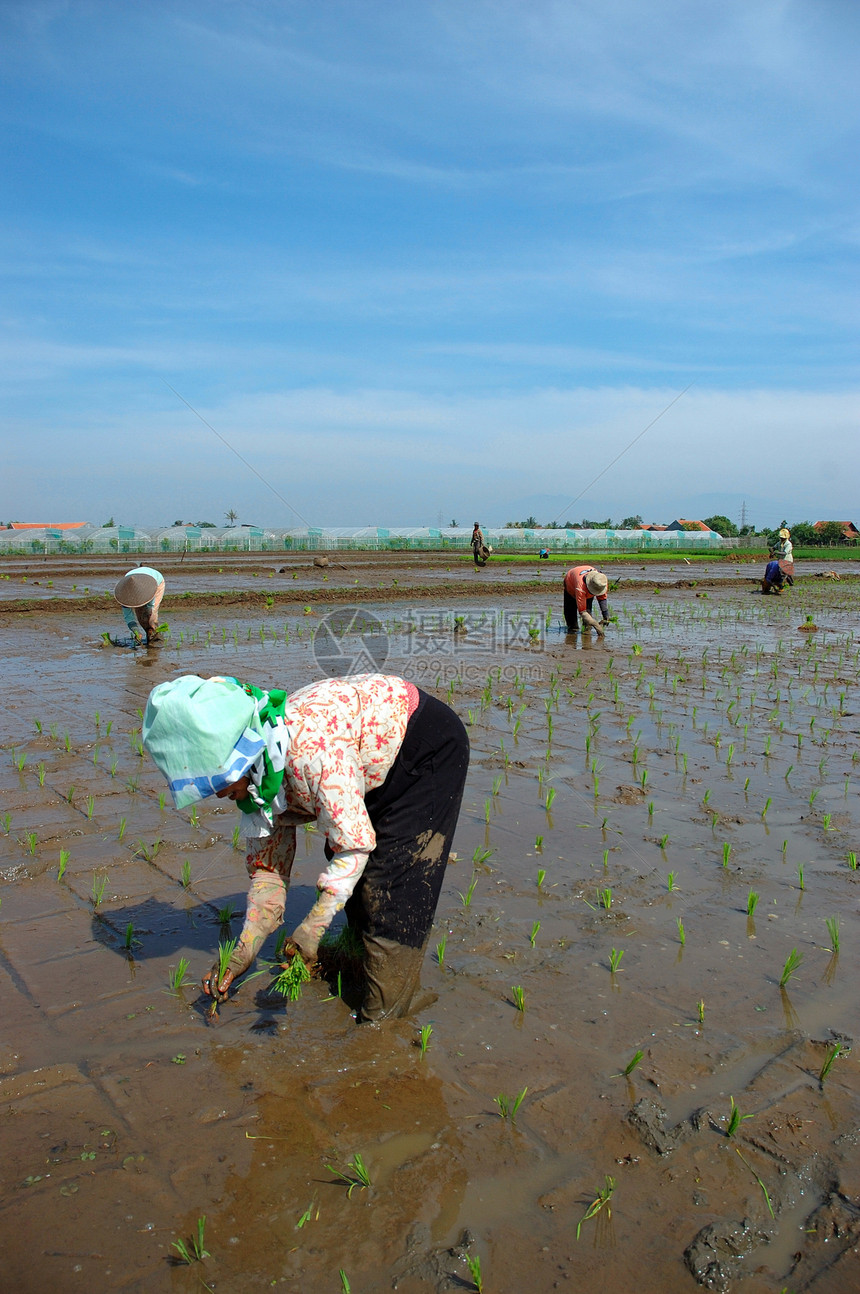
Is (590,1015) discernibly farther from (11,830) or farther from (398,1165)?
(11,830)

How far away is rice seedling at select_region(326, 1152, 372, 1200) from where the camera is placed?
2070 millimetres

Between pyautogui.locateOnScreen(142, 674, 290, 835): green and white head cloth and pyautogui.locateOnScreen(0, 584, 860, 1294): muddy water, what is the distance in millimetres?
909

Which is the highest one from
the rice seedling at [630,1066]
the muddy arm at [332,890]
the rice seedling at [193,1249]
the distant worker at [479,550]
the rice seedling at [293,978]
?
the distant worker at [479,550]

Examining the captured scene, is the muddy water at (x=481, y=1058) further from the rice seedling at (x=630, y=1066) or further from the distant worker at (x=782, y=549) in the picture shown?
the distant worker at (x=782, y=549)

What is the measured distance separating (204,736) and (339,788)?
0.39 meters

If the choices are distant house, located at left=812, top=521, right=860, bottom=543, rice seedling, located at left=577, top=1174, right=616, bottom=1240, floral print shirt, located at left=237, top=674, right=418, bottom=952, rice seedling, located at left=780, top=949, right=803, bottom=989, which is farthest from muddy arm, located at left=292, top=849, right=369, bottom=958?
distant house, located at left=812, top=521, right=860, bottom=543

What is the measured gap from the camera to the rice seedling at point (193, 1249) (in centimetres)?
186

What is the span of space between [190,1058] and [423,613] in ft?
39.5

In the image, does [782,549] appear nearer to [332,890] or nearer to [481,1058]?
[481,1058]

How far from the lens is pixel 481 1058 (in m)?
2.58

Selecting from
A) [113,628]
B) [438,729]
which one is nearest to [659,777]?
[438,729]

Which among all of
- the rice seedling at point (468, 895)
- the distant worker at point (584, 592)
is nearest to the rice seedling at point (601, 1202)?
the rice seedling at point (468, 895)

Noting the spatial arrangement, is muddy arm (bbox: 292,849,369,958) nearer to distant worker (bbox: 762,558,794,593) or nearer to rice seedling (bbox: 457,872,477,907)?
rice seedling (bbox: 457,872,477,907)

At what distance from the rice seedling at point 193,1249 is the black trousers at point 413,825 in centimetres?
92
